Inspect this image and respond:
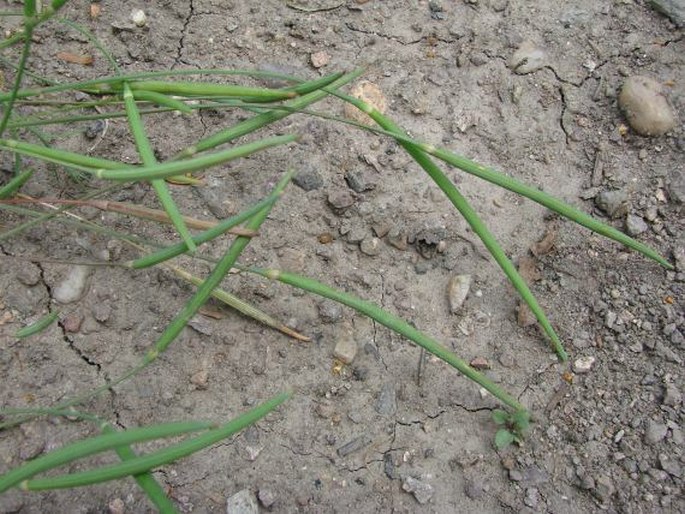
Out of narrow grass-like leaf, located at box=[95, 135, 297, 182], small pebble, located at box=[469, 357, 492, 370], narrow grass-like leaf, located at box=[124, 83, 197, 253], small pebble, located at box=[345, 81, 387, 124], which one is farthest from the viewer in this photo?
small pebble, located at box=[345, 81, 387, 124]

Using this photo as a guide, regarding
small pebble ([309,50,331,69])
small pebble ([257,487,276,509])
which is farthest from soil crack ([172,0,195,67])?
small pebble ([257,487,276,509])

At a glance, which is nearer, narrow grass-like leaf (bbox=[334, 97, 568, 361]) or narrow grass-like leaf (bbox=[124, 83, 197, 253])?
narrow grass-like leaf (bbox=[124, 83, 197, 253])

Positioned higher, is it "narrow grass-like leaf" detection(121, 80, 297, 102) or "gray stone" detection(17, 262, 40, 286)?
"narrow grass-like leaf" detection(121, 80, 297, 102)

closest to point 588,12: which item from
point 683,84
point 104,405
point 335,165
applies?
point 683,84

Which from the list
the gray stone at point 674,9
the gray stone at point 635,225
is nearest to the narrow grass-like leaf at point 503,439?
the gray stone at point 635,225

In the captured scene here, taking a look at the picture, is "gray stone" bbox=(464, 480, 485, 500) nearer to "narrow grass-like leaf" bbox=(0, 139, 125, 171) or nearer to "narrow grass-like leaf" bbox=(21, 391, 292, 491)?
"narrow grass-like leaf" bbox=(21, 391, 292, 491)

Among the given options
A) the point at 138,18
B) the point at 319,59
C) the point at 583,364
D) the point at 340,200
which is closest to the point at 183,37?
the point at 138,18

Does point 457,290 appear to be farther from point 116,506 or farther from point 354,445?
point 116,506
